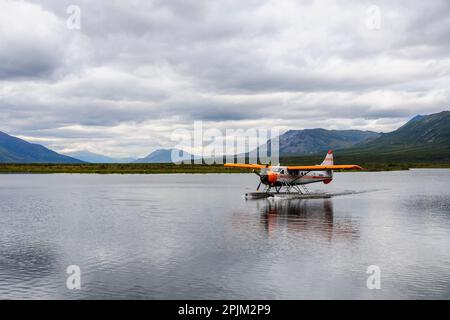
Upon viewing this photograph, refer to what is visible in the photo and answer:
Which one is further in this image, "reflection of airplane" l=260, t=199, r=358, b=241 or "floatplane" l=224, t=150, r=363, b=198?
"floatplane" l=224, t=150, r=363, b=198

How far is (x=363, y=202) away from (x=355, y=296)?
38.6 meters

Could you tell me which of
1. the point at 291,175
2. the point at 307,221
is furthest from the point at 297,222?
the point at 291,175

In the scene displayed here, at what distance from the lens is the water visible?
1764 cm

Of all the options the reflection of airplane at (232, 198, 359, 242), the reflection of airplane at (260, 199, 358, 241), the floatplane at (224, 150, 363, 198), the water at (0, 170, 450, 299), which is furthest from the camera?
the floatplane at (224, 150, 363, 198)

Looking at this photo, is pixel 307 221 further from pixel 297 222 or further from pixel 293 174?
pixel 293 174

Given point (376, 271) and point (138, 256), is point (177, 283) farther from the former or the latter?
point (376, 271)

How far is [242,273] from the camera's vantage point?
19797 millimetres

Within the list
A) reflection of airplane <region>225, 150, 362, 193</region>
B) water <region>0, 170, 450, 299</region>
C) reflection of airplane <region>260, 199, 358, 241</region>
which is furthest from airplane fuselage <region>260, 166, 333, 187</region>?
water <region>0, 170, 450, 299</region>

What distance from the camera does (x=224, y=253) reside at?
78.6ft

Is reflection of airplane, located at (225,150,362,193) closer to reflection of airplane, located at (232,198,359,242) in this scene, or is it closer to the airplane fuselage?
the airplane fuselage

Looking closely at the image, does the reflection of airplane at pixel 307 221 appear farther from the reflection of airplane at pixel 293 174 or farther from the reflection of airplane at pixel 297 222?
the reflection of airplane at pixel 293 174

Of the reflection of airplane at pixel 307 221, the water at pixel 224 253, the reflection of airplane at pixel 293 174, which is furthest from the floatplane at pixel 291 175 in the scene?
the water at pixel 224 253
